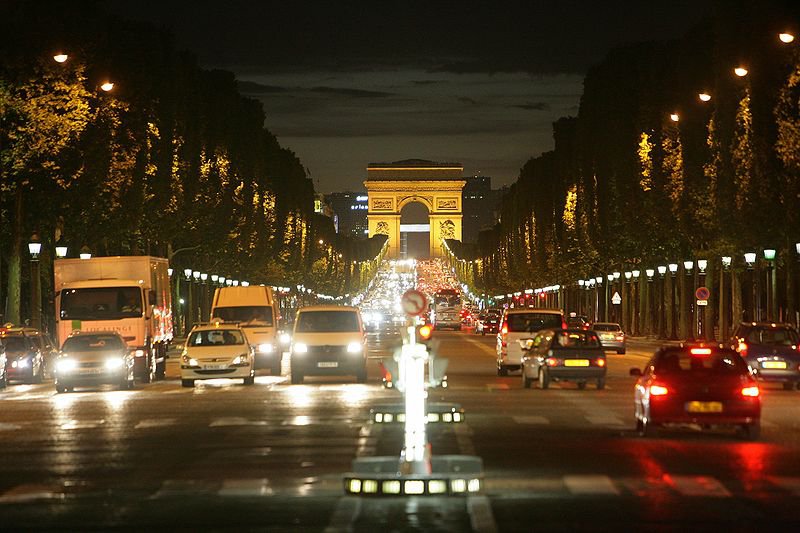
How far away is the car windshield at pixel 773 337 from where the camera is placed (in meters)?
39.6

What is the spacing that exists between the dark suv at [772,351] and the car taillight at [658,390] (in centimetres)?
1568

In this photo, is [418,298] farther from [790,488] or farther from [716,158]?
[716,158]

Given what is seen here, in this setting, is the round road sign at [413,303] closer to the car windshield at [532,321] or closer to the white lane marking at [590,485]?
the white lane marking at [590,485]

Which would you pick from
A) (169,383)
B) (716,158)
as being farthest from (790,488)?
(716,158)

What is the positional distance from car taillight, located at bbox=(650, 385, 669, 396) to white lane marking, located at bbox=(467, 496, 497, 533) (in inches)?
300

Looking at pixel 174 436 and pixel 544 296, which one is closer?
pixel 174 436

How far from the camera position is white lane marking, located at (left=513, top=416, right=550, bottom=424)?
90.1 feet

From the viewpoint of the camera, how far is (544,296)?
15200cm

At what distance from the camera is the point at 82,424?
28.0 metres

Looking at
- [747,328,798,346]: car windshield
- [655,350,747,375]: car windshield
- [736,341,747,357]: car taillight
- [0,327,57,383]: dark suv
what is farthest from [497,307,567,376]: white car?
[655,350,747,375]: car windshield

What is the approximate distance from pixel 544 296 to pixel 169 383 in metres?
109

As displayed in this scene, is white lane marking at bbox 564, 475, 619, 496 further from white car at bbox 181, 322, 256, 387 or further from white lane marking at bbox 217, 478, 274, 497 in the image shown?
white car at bbox 181, 322, 256, 387

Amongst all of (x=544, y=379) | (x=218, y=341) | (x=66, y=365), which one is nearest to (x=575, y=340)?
(x=544, y=379)

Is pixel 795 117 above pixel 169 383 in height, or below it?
above
